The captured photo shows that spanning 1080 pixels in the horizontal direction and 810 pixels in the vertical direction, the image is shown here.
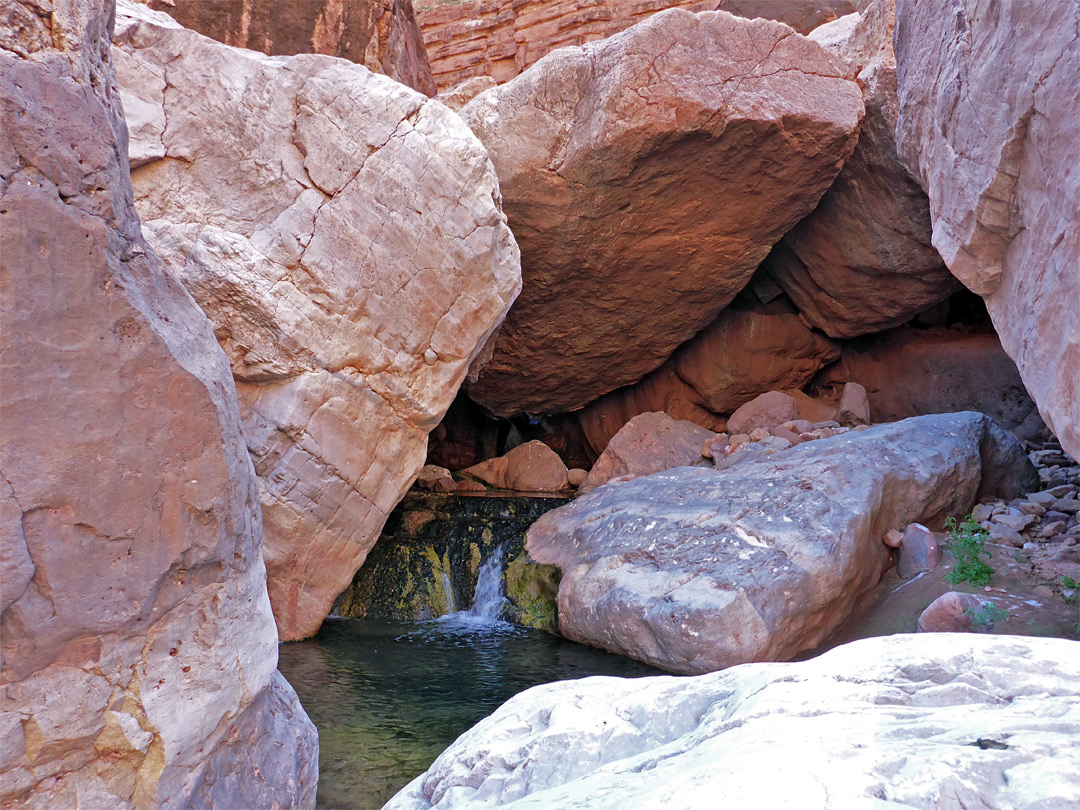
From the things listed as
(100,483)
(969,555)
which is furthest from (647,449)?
(100,483)

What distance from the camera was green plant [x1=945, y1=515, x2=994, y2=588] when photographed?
4902mm

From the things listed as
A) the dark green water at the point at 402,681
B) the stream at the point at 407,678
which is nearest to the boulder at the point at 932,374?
the stream at the point at 407,678

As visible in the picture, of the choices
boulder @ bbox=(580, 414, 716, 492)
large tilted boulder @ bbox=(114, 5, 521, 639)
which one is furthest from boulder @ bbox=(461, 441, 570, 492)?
large tilted boulder @ bbox=(114, 5, 521, 639)

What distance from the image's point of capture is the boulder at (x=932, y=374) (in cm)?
845

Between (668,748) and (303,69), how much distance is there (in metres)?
5.24

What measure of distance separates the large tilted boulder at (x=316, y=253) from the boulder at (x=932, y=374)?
574cm

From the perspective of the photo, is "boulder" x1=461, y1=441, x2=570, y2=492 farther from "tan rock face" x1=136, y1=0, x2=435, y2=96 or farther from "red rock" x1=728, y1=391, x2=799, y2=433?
"tan rock face" x1=136, y1=0, x2=435, y2=96

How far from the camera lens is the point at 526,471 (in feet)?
29.6

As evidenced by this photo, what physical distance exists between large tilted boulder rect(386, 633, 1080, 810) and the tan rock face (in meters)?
7.59

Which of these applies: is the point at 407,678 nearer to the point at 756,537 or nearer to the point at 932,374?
the point at 756,537

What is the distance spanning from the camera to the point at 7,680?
75.4 inches

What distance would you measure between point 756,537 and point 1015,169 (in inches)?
106

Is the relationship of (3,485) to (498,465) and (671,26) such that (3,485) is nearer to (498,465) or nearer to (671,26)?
(671,26)

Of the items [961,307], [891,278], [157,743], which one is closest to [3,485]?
[157,743]
